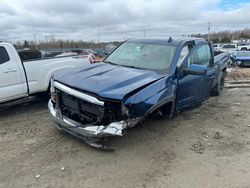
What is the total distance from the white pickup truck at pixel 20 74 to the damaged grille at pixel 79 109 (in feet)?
5.98

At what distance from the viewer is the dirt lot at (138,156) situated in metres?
3.55

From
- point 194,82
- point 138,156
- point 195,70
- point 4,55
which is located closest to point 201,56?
point 194,82

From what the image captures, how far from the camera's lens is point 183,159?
13.6 feet

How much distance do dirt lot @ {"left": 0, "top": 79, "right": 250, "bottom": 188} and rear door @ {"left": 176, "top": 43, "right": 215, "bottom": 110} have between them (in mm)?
533

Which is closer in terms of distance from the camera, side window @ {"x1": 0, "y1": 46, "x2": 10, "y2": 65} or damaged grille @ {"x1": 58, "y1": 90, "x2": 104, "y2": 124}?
damaged grille @ {"x1": 58, "y1": 90, "x2": 104, "y2": 124}

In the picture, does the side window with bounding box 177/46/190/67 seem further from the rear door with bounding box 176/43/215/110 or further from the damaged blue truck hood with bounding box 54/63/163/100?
the damaged blue truck hood with bounding box 54/63/163/100

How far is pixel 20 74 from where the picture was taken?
243 inches

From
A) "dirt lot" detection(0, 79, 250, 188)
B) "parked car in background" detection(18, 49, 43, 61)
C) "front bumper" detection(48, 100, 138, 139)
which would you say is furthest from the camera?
"parked car in background" detection(18, 49, 43, 61)

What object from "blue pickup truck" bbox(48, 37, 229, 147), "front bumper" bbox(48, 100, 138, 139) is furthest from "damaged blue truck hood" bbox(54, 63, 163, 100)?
"front bumper" bbox(48, 100, 138, 139)

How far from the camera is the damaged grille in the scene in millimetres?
3936

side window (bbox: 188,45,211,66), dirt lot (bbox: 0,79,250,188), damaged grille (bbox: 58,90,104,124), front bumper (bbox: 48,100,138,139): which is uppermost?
side window (bbox: 188,45,211,66)

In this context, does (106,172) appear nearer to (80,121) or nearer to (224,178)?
(80,121)

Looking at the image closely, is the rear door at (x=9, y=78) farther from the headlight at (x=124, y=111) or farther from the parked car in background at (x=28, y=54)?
the headlight at (x=124, y=111)

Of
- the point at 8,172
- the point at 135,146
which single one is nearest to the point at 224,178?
the point at 135,146
